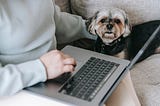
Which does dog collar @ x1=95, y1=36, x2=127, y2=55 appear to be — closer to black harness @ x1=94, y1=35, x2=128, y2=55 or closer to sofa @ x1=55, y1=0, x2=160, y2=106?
black harness @ x1=94, y1=35, x2=128, y2=55

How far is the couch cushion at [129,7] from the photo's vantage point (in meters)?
1.30

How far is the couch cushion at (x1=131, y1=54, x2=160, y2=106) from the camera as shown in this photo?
1.00 metres

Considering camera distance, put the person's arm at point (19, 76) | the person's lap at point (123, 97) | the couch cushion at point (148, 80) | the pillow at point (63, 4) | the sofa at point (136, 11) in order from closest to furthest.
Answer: the person's arm at point (19, 76) → the person's lap at point (123, 97) → the couch cushion at point (148, 80) → the sofa at point (136, 11) → the pillow at point (63, 4)

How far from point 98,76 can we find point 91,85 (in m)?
0.05

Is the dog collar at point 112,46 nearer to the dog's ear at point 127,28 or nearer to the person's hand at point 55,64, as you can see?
the dog's ear at point 127,28

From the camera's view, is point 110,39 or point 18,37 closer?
point 18,37

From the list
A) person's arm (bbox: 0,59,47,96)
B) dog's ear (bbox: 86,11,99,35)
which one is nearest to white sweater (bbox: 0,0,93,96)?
person's arm (bbox: 0,59,47,96)

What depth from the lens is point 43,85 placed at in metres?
0.77

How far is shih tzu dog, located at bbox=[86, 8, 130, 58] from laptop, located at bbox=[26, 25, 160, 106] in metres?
0.37

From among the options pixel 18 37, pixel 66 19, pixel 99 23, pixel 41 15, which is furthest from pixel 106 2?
pixel 18 37

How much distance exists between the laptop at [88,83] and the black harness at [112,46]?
1.18 ft

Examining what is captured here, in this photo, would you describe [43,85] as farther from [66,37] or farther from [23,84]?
[66,37]

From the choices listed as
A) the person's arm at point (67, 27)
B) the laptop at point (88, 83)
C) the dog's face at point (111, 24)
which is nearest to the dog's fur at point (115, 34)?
the dog's face at point (111, 24)

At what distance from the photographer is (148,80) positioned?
3.60 feet
